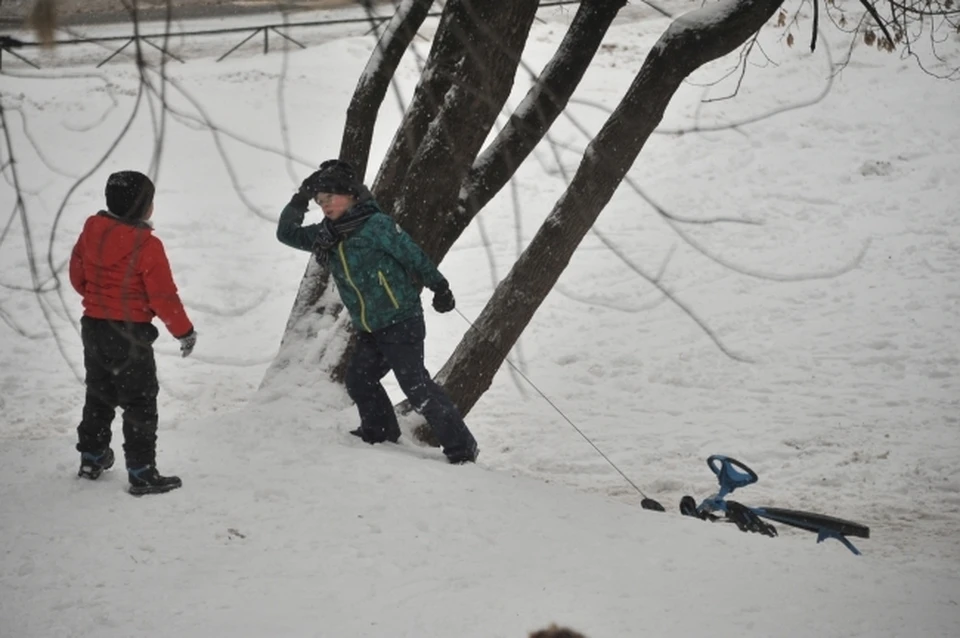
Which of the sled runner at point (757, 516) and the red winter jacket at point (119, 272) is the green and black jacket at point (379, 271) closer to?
the red winter jacket at point (119, 272)

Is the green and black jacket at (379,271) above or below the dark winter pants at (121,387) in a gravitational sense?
above

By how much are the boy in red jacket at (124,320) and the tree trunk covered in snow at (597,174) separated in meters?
2.00

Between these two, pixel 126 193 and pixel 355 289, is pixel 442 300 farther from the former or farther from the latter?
pixel 126 193

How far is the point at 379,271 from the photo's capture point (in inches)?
202

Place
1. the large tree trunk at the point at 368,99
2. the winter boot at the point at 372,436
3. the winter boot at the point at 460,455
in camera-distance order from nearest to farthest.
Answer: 1. the winter boot at the point at 460,455
2. the winter boot at the point at 372,436
3. the large tree trunk at the point at 368,99

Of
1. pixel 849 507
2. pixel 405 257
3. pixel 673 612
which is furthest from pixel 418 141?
pixel 849 507

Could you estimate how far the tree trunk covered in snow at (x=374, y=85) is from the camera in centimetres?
674

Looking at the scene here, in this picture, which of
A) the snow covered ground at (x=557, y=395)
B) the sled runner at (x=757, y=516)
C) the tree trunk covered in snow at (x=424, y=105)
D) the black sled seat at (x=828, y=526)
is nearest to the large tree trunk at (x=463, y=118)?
the tree trunk covered in snow at (x=424, y=105)

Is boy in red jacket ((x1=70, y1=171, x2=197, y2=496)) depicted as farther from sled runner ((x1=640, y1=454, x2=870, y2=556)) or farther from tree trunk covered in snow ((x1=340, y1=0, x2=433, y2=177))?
sled runner ((x1=640, y1=454, x2=870, y2=556))

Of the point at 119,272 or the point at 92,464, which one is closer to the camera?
the point at 119,272

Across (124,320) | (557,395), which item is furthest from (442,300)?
(557,395)

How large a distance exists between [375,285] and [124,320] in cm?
120

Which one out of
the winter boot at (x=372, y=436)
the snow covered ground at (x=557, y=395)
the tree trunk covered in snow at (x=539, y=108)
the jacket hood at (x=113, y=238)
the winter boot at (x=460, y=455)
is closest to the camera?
the snow covered ground at (x=557, y=395)

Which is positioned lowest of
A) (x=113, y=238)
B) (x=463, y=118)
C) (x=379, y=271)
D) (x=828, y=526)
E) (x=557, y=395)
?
(x=113, y=238)
